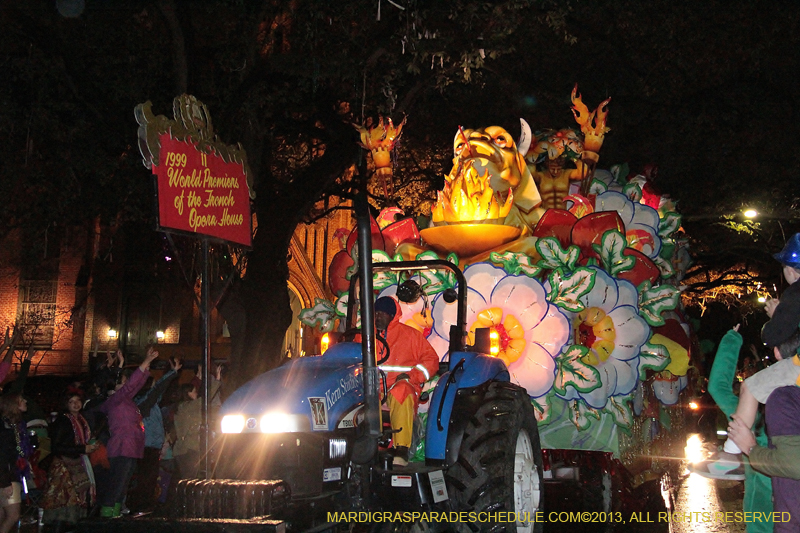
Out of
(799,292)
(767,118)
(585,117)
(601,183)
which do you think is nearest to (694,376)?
(601,183)

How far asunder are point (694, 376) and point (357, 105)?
22.5 ft

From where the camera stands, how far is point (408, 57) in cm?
1198

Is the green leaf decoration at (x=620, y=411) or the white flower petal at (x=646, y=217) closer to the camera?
the green leaf decoration at (x=620, y=411)

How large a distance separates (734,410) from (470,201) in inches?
215

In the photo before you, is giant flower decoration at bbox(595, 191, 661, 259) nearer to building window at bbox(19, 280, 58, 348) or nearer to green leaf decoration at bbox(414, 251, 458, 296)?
green leaf decoration at bbox(414, 251, 458, 296)

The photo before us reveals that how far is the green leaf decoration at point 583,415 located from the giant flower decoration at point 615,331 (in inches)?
9.9

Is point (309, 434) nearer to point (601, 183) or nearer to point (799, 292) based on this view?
point (799, 292)

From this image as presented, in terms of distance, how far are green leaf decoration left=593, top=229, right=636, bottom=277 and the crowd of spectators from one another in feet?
13.9

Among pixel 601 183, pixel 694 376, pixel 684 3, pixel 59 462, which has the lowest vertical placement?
pixel 59 462

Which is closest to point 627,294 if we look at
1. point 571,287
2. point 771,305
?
point 571,287

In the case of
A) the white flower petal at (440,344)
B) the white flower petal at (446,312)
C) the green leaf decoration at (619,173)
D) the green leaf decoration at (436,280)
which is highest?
the green leaf decoration at (619,173)

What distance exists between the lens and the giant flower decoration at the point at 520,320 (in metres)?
7.69

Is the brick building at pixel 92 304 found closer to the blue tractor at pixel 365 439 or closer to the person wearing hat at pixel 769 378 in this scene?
the blue tractor at pixel 365 439

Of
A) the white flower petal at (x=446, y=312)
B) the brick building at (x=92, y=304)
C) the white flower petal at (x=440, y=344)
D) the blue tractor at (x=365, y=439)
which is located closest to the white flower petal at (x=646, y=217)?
the white flower petal at (x=446, y=312)
